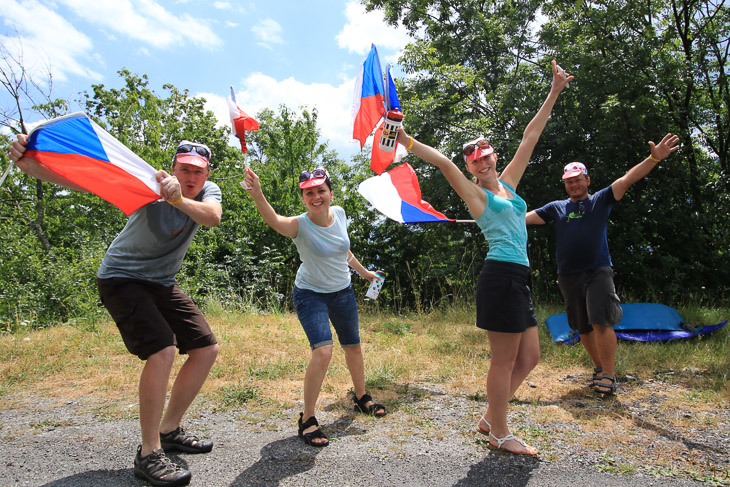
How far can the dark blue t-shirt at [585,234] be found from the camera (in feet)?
14.5

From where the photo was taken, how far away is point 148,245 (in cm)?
289

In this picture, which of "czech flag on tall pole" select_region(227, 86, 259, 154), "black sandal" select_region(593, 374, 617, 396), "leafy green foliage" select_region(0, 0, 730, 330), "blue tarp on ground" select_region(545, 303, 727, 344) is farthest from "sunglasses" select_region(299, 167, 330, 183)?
"leafy green foliage" select_region(0, 0, 730, 330)

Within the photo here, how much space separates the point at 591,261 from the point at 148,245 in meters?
3.84

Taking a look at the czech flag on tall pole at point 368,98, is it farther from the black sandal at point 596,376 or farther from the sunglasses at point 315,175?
the black sandal at point 596,376

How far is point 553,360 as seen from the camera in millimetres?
5441

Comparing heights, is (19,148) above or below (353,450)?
above

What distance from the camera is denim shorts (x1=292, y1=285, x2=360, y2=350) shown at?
338 centimetres

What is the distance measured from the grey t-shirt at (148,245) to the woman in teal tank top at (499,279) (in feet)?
5.21

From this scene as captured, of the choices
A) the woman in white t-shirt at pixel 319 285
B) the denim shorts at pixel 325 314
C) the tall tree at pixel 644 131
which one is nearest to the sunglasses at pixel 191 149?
the woman in white t-shirt at pixel 319 285

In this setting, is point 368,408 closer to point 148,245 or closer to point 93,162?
point 148,245

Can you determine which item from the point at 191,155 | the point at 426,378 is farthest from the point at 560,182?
the point at 191,155

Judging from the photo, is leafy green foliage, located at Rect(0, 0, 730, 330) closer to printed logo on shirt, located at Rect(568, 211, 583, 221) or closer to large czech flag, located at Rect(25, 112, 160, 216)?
printed logo on shirt, located at Rect(568, 211, 583, 221)

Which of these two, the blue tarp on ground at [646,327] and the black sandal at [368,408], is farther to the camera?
the blue tarp on ground at [646,327]

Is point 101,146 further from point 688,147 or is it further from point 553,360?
point 688,147
